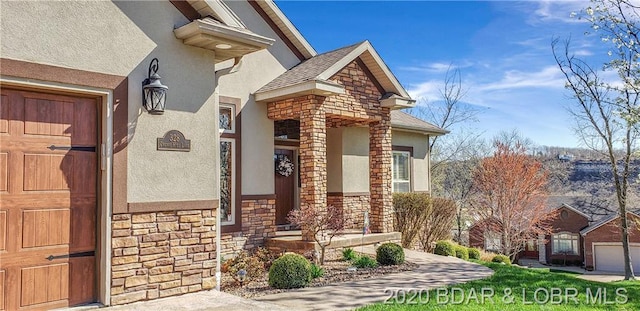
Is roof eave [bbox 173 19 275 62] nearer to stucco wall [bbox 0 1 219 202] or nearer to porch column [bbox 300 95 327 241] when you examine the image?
stucco wall [bbox 0 1 219 202]

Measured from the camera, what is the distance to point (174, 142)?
591cm

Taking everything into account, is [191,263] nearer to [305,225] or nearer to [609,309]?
[305,225]

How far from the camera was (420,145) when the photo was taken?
16.0 meters

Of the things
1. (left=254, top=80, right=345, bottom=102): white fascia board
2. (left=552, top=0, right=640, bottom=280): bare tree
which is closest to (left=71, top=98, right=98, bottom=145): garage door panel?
(left=254, top=80, right=345, bottom=102): white fascia board

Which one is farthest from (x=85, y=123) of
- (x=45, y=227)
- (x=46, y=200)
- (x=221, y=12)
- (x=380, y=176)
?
(x=380, y=176)

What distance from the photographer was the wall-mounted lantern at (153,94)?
5574 mm

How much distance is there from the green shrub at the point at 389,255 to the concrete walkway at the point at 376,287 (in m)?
0.50

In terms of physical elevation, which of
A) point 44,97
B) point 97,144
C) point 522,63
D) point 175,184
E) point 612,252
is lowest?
point 612,252

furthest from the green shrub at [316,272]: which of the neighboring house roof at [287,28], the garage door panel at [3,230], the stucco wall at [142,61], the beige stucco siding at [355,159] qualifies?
the neighboring house roof at [287,28]

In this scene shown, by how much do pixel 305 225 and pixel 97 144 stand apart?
15.9ft

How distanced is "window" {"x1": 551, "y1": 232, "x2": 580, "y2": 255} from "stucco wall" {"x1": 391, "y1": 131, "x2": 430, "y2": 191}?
2268 cm

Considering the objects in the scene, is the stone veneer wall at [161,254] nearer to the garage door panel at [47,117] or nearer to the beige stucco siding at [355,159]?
the garage door panel at [47,117]

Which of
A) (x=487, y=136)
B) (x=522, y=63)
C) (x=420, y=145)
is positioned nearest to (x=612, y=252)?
(x=487, y=136)

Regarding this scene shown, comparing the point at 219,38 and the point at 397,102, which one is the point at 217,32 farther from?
the point at 397,102
